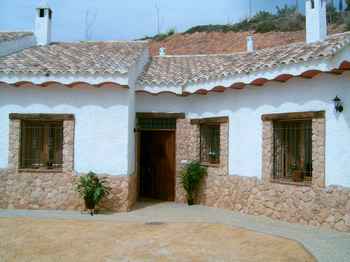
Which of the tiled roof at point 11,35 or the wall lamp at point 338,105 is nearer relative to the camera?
the wall lamp at point 338,105

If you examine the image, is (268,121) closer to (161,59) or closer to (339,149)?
(339,149)

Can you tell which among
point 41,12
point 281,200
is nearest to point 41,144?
point 41,12

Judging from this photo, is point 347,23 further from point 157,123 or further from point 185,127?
point 157,123

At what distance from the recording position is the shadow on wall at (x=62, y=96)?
1134cm

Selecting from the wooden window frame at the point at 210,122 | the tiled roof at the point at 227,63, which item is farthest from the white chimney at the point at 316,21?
the wooden window frame at the point at 210,122

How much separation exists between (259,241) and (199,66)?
832cm

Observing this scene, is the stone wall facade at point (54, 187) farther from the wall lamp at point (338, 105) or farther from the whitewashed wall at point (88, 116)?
the wall lamp at point (338, 105)

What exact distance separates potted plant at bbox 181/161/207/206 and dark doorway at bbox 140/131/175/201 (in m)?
0.89

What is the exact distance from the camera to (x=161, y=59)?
1639 cm

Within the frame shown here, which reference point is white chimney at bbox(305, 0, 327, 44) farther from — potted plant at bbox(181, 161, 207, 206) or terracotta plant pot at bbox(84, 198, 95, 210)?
terracotta plant pot at bbox(84, 198, 95, 210)

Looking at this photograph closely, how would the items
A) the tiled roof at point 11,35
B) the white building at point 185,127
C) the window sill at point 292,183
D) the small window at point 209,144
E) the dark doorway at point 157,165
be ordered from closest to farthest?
the white building at point 185,127 → the window sill at point 292,183 → the small window at point 209,144 → the dark doorway at point 157,165 → the tiled roof at point 11,35

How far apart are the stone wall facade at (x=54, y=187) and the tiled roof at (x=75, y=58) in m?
1.71

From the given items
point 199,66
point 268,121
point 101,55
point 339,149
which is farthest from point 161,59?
point 339,149

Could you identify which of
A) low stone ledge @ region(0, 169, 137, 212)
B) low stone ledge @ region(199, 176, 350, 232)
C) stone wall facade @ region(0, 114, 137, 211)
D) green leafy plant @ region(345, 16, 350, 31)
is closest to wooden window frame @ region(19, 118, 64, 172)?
stone wall facade @ region(0, 114, 137, 211)
